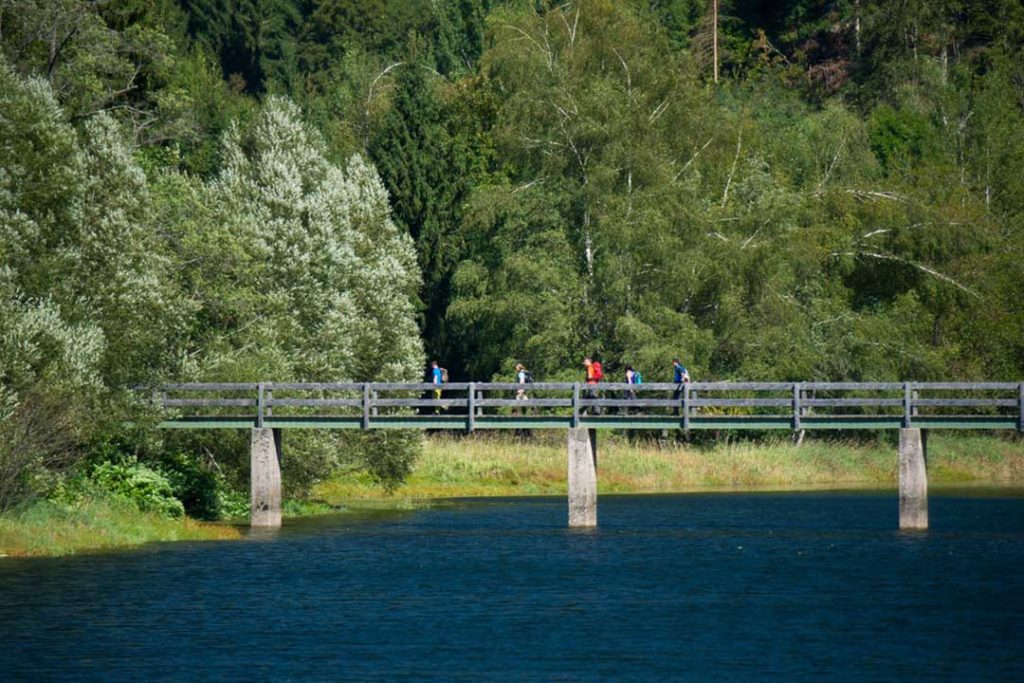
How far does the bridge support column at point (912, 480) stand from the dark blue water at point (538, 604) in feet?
2.23

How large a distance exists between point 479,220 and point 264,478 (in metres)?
24.5

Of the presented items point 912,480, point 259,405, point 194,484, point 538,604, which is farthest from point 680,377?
point 538,604

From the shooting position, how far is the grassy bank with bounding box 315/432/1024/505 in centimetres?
6191

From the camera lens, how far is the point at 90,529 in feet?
144

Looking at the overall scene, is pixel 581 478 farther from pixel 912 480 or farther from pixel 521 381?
pixel 912 480

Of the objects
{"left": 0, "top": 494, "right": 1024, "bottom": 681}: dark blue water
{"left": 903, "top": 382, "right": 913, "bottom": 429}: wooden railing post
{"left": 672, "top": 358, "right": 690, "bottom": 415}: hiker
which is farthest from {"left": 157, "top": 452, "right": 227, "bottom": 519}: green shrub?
{"left": 903, "top": 382, "right": 913, "bottom": 429}: wooden railing post

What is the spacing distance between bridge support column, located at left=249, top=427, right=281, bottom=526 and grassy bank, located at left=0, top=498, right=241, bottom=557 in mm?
953

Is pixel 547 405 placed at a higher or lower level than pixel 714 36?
lower

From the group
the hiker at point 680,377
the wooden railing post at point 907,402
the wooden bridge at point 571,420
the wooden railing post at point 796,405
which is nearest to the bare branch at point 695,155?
the hiker at point 680,377

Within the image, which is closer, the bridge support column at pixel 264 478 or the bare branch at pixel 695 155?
the bridge support column at pixel 264 478

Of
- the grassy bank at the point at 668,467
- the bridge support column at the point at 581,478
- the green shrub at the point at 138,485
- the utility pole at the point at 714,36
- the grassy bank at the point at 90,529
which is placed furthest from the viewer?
the utility pole at the point at 714,36

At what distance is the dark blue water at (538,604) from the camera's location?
97.7 ft

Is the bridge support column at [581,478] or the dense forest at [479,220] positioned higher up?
the dense forest at [479,220]

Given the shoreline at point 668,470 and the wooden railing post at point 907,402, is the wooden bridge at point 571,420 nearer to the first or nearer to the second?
the wooden railing post at point 907,402
